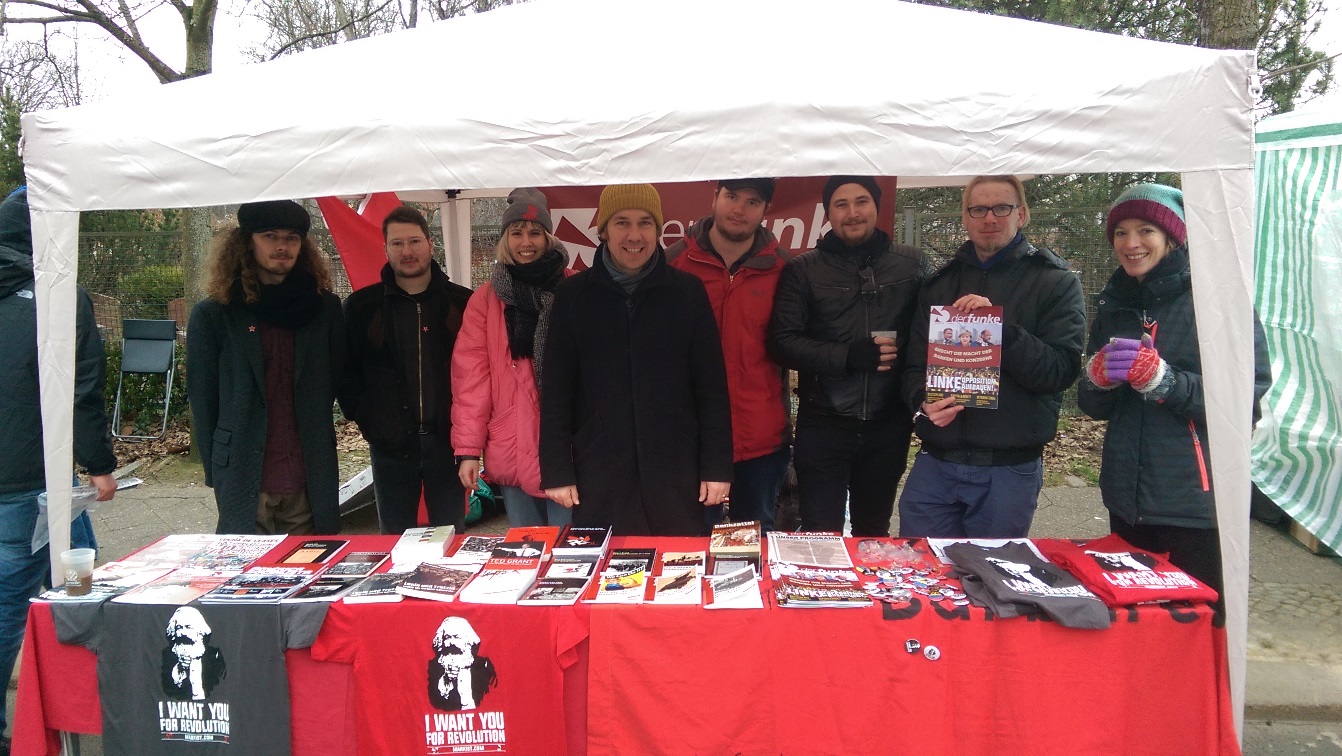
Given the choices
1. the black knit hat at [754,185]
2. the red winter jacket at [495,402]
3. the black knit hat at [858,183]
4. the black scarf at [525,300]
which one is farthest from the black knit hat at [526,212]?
the black knit hat at [858,183]

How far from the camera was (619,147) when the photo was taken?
2.15 m

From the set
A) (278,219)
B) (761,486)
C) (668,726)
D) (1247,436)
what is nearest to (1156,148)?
(1247,436)

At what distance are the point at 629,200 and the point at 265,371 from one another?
1.54 meters

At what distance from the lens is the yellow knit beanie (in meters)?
2.60

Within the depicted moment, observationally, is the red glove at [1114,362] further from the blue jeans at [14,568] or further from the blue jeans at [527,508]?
the blue jeans at [14,568]

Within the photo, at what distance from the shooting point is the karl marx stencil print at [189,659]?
7.00 feet

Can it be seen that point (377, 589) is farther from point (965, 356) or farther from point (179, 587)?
point (965, 356)

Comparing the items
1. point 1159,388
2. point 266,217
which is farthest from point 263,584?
point 1159,388

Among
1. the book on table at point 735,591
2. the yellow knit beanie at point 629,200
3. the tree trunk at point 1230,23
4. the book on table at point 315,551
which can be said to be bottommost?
the book on table at point 315,551

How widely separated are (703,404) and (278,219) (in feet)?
5.66

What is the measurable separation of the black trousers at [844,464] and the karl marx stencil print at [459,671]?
4.71ft

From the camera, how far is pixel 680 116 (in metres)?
2.11

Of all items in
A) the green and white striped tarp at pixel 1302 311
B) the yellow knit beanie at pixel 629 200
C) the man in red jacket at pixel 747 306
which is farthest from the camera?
the green and white striped tarp at pixel 1302 311

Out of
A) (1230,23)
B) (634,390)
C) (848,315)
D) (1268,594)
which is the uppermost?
(1230,23)
